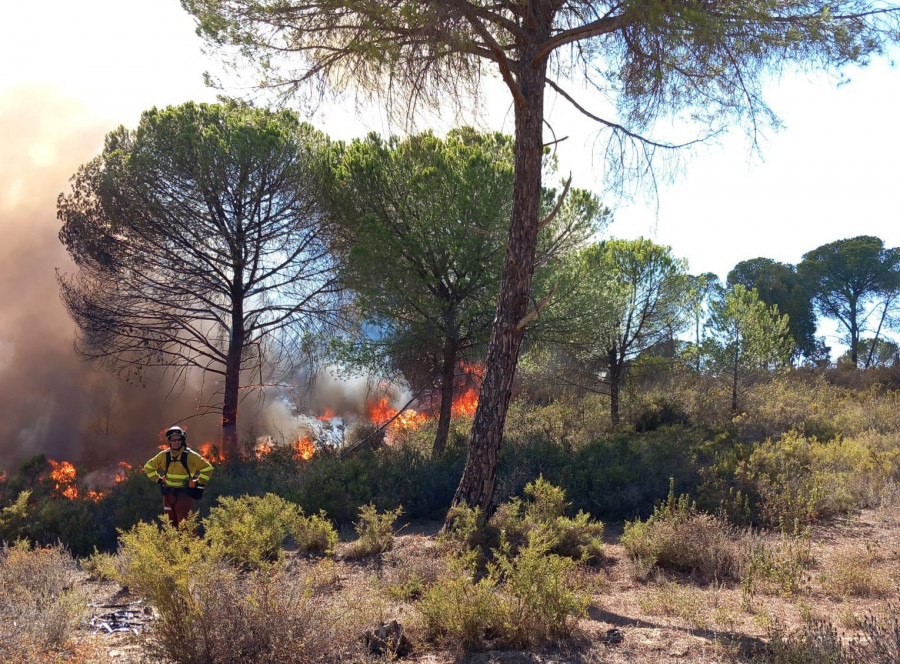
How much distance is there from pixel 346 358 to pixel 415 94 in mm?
7312

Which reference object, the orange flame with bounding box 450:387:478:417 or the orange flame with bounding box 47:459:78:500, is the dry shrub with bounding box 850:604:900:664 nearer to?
the orange flame with bounding box 47:459:78:500

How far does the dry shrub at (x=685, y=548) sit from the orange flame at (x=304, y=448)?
1027cm

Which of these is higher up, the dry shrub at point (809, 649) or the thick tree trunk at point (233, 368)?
the thick tree trunk at point (233, 368)

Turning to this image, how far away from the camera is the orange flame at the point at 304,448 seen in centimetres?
1648

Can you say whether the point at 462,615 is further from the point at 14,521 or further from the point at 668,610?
the point at 14,521

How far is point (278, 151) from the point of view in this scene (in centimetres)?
1736

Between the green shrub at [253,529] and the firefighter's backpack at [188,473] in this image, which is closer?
the green shrub at [253,529]

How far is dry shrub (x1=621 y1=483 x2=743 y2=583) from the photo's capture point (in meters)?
6.80

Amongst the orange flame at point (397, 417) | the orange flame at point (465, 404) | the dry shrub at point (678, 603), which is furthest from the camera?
the orange flame at point (465, 404)

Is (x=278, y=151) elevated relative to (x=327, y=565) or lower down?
elevated

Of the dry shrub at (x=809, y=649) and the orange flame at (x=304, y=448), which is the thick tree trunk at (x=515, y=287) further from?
the orange flame at (x=304, y=448)

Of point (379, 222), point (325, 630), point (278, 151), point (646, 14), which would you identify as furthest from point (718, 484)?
point (278, 151)

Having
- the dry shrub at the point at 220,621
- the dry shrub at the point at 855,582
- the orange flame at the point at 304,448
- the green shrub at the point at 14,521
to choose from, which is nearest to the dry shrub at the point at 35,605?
the dry shrub at the point at 220,621

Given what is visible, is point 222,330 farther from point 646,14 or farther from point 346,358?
point 646,14
